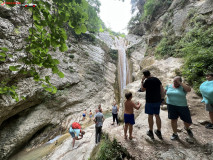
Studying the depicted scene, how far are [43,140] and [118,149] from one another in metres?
7.26

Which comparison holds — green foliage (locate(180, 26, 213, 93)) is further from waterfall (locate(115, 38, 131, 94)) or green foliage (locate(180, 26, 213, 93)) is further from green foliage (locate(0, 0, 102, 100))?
waterfall (locate(115, 38, 131, 94))

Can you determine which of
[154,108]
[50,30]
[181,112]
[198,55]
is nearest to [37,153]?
[154,108]

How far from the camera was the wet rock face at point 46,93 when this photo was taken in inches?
272

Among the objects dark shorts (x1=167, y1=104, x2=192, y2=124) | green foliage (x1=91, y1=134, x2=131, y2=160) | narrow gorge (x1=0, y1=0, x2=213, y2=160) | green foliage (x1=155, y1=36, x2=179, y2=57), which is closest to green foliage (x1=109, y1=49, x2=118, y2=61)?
narrow gorge (x1=0, y1=0, x2=213, y2=160)

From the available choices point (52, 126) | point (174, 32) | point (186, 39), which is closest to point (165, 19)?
point (174, 32)

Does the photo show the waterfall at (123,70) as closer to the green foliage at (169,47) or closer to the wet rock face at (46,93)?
the wet rock face at (46,93)

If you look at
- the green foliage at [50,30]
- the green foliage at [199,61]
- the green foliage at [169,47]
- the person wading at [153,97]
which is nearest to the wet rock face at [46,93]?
the green foliage at [50,30]

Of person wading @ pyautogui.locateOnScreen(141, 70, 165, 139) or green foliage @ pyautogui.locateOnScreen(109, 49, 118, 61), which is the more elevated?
green foliage @ pyautogui.locateOnScreen(109, 49, 118, 61)

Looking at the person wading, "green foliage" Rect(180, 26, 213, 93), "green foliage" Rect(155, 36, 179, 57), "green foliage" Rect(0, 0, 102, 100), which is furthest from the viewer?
"green foliage" Rect(155, 36, 179, 57)

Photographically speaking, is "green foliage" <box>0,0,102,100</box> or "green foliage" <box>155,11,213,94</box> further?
"green foliage" <box>155,11,213,94</box>

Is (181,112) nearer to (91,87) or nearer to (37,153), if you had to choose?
(37,153)

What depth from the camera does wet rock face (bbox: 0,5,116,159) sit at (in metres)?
6.92

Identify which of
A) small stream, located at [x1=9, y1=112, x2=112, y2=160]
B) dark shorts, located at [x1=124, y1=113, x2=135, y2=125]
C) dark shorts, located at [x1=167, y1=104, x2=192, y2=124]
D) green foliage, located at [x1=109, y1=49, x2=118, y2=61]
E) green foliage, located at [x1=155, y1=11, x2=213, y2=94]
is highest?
green foliage, located at [x1=109, y1=49, x2=118, y2=61]

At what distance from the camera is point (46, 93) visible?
30.3 ft
